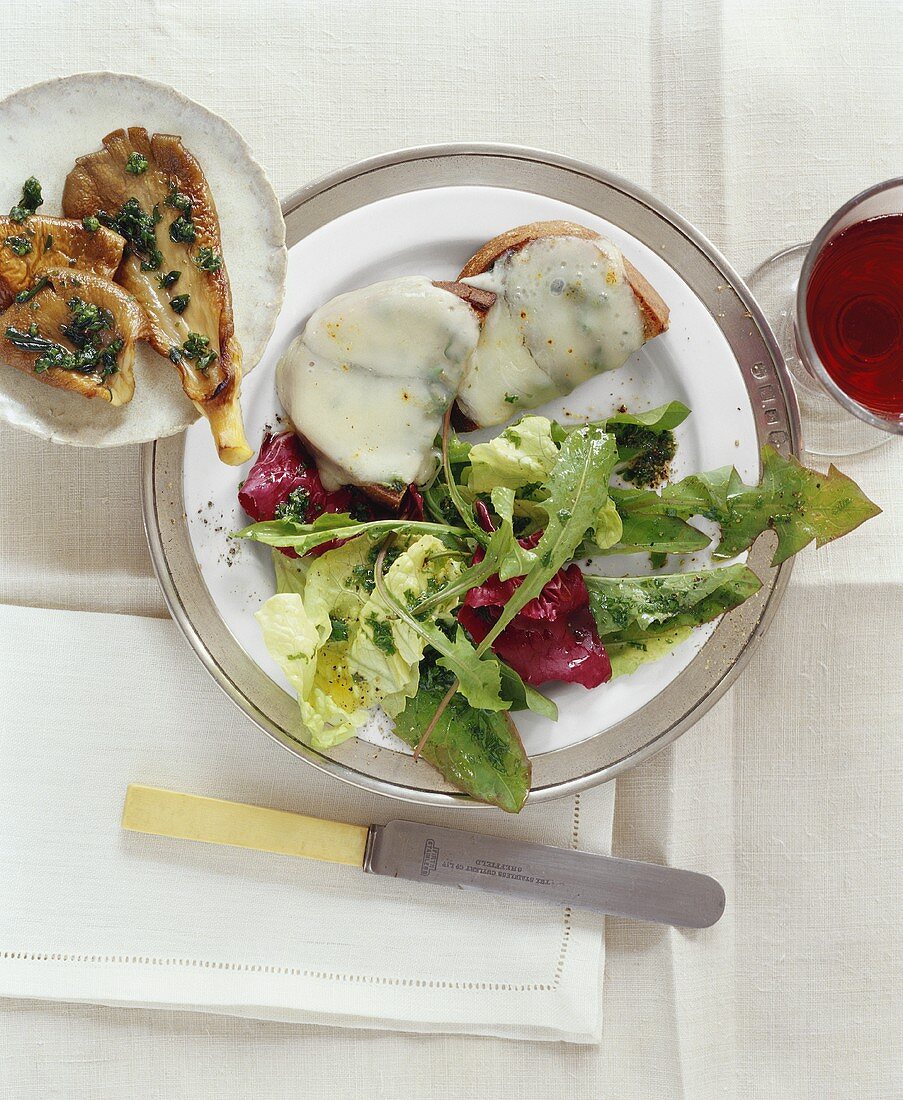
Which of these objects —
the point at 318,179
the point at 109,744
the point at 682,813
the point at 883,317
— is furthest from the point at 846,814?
the point at 318,179

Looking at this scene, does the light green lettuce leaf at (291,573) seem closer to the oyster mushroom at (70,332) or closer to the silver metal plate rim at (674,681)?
the silver metal plate rim at (674,681)

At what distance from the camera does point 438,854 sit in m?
1.84

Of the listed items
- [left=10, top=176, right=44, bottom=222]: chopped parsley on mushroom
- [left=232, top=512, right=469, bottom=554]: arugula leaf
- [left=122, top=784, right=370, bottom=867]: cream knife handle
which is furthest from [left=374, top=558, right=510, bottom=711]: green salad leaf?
[left=10, top=176, right=44, bottom=222]: chopped parsley on mushroom

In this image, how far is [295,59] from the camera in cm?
185

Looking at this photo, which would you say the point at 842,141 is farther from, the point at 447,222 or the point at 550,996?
the point at 550,996

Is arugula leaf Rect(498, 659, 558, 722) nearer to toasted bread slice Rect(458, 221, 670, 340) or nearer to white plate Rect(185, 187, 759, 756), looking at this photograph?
white plate Rect(185, 187, 759, 756)

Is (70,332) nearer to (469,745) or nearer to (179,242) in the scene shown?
(179,242)

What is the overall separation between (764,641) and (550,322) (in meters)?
0.87

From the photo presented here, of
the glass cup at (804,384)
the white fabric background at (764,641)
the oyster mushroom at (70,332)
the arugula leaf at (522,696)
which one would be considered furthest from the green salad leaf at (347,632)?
the glass cup at (804,384)

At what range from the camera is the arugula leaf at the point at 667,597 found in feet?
5.34

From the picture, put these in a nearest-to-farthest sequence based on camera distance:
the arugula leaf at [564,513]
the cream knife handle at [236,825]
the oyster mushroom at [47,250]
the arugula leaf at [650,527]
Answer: the oyster mushroom at [47,250] < the arugula leaf at [564,513] < the arugula leaf at [650,527] < the cream knife handle at [236,825]

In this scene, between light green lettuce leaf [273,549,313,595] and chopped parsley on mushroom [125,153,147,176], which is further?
light green lettuce leaf [273,549,313,595]

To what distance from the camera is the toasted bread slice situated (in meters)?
1.65

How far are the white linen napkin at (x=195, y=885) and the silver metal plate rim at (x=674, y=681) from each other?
6.6 inches
